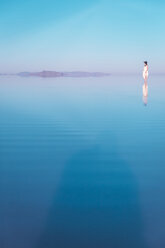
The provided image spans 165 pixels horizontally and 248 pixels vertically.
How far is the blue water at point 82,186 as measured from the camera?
267 cm

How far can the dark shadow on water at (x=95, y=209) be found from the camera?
8.54ft

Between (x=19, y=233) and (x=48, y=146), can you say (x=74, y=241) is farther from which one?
(x=48, y=146)

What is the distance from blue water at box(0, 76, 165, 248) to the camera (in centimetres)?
267

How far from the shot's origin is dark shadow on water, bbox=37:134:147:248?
260 cm

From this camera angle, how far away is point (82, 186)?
3592mm

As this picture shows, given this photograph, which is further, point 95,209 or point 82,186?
point 82,186

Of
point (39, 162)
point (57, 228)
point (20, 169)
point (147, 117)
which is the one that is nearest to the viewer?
point (57, 228)

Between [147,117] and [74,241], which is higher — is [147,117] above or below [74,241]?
above

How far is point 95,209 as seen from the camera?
3080mm

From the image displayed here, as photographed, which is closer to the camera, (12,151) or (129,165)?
(129,165)

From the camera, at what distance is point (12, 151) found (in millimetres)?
5020

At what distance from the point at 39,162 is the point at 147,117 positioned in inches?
169

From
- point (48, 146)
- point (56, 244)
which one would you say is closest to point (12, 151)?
point (48, 146)

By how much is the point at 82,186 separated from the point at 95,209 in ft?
1.77
